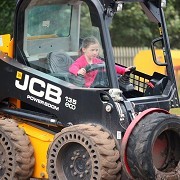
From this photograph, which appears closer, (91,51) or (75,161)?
(75,161)

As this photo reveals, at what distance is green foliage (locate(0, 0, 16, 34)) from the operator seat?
10.7 meters

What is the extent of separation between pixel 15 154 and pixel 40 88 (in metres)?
0.74

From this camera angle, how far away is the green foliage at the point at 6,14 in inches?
742

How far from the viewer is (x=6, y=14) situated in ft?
63.0

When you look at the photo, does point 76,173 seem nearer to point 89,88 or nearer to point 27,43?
point 89,88

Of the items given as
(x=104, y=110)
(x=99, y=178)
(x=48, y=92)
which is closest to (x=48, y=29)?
(x=48, y=92)

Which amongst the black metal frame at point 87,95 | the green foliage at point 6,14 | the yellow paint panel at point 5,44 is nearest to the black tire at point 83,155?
the black metal frame at point 87,95

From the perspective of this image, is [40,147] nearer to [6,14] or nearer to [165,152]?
[165,152]

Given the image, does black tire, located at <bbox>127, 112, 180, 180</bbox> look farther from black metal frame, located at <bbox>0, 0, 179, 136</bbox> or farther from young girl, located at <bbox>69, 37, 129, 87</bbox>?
young girl, located at <bbox>69, 37, 129, 87</bbox>

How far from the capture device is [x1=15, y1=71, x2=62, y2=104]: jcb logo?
7918mm

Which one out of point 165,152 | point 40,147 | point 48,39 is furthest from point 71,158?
point 48,39

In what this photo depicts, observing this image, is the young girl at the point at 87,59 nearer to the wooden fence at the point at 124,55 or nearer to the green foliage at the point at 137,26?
the green foliage at the point at 137,26

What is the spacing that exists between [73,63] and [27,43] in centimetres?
61

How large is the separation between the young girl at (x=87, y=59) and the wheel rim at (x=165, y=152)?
955mm
